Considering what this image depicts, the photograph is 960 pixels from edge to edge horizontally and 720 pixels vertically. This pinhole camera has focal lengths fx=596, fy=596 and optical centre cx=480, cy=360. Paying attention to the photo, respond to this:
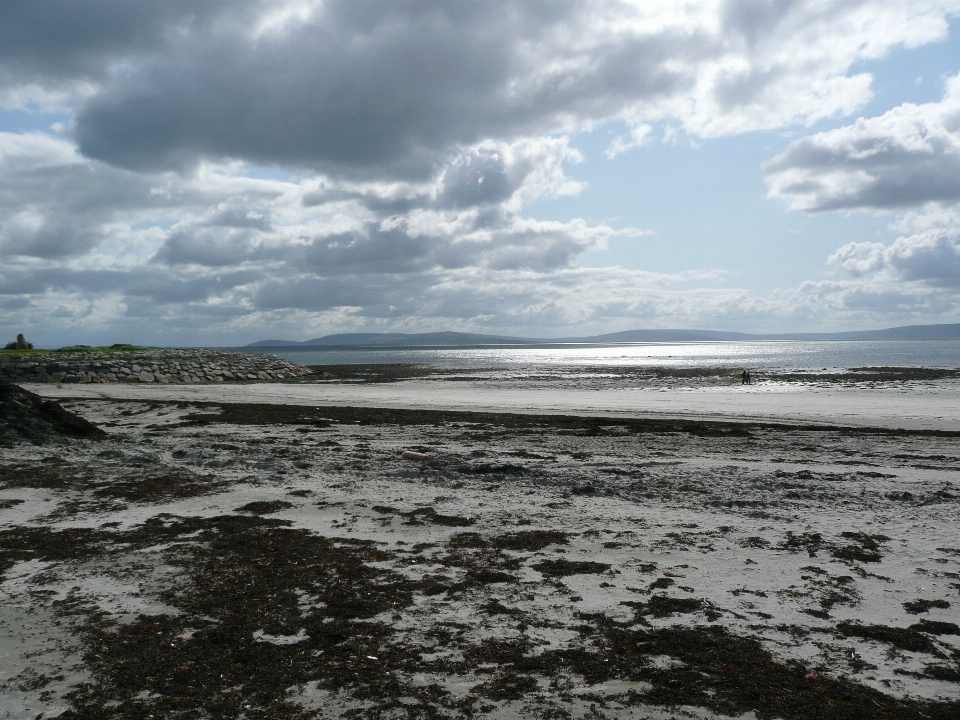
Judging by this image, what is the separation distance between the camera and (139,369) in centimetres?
3734

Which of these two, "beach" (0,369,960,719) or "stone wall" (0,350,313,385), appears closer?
"beach" (0,369,960,719)

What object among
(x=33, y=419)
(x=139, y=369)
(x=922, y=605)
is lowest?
(x=922, y=605)

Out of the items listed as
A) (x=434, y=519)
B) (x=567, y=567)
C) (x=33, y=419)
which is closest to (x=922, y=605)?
(x=567, y=567)

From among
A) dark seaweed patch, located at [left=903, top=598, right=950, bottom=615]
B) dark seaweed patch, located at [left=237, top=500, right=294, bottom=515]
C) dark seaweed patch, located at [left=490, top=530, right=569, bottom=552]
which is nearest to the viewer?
dark seaweed patch, located at [left=903, top=598, right=950, bottom=615]

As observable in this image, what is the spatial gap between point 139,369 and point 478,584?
38793 mm

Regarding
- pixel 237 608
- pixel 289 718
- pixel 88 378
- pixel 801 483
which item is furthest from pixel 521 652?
pixel 88 378

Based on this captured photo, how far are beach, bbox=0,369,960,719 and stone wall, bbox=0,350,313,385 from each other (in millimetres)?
28776

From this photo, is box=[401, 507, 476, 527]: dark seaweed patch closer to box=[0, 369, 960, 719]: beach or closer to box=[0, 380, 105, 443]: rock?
box=[0, 369, 960, 719]: beach

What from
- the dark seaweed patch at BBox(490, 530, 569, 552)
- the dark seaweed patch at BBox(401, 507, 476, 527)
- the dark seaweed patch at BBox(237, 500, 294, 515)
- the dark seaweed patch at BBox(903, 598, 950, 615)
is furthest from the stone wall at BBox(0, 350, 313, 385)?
the dark seaweed patch at BBox(903, 598, 950, 615)

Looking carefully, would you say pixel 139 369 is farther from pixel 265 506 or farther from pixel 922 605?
pixel 922 605

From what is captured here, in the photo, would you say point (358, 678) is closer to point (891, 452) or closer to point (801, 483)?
point (801, 483)

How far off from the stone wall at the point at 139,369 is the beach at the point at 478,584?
2878cm

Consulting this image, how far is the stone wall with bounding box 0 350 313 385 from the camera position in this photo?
3481 cm

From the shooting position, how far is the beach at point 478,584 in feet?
11.3
